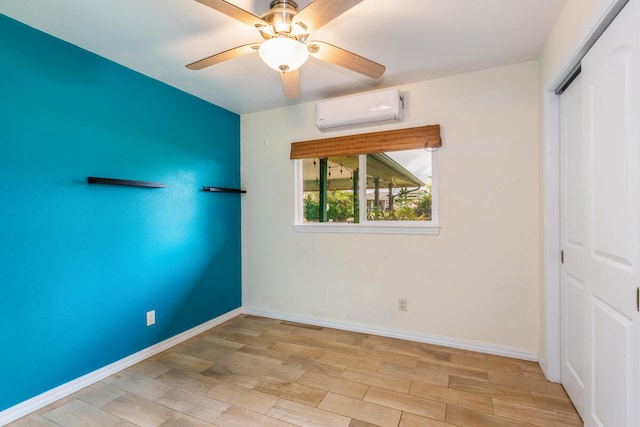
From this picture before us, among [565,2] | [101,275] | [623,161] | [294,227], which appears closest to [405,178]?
[294,227]

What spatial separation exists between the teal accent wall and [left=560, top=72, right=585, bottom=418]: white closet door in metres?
3.05

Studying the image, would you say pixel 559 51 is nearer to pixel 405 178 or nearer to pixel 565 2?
pixel 565 2

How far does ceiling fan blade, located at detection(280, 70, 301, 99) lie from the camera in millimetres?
1913

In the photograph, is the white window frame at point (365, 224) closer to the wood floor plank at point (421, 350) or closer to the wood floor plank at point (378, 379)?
the wood floor plank at point (421, 350)

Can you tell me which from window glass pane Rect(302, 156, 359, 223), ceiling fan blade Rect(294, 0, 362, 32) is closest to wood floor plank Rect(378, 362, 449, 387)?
window glass pane Rect(302, 156, 359, 223)

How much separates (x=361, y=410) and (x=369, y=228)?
157cm

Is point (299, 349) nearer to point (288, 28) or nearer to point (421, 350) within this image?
point (421, 350)

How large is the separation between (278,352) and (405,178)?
1.97m

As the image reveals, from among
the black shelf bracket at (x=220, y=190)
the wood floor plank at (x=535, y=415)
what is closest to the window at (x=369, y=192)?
the black shelf bracket at (x=220, y=190)

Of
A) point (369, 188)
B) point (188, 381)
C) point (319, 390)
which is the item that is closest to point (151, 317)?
point (188, 381)

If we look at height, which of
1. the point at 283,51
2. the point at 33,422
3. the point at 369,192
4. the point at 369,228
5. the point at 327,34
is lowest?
the point at 33,422

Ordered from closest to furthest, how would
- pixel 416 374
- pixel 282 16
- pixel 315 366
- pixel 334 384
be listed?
1. pixel 282 16
2. pixel 334 384
3. pixel 416 374
4. pixel 315 366

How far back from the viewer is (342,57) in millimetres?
1798

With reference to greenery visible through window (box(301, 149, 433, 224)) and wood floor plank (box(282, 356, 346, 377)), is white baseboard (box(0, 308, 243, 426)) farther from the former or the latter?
greenery visible through window (box(301, 149, 433, 224))
